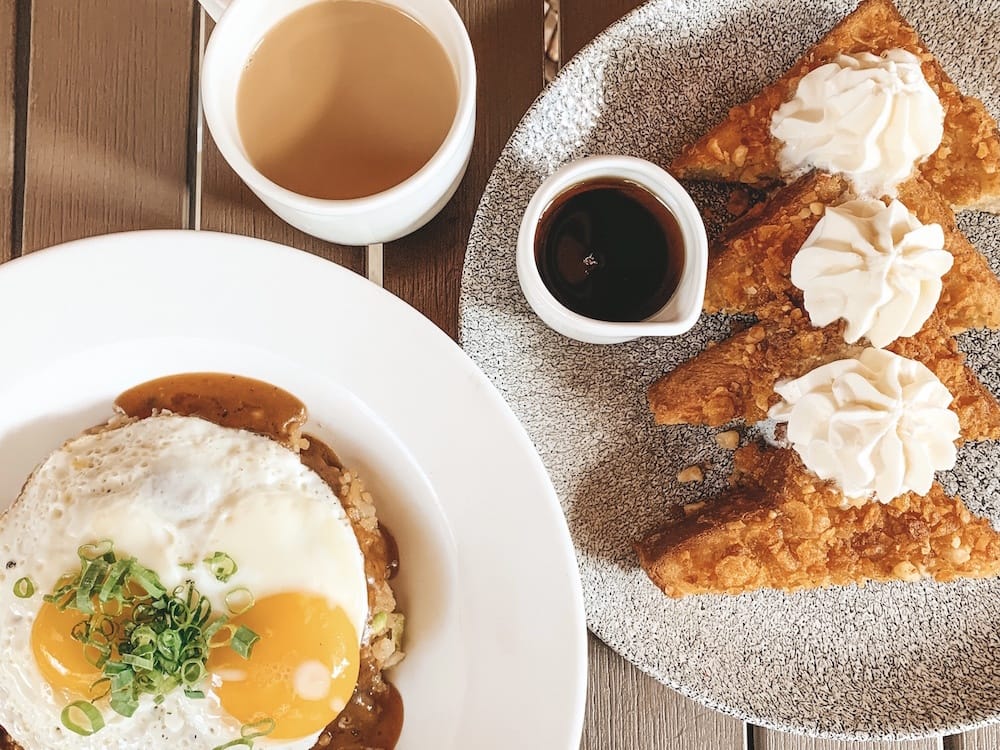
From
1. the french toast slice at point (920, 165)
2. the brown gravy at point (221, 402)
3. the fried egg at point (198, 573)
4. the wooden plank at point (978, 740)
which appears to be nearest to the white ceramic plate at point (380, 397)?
the brown gravy at point (221, 402)

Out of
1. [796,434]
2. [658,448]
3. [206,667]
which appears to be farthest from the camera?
[658,448]

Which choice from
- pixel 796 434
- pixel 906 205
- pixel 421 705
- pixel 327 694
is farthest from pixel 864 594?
pixel 327 694

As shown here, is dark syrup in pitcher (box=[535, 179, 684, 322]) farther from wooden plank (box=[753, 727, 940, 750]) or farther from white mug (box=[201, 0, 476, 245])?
wooden plank (box=[753, 727, 940, 750])

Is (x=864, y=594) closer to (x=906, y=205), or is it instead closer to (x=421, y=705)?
(x=906, y=205)

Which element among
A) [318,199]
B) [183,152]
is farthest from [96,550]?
[183,152]

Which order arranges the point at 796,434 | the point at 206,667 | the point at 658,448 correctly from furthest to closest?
the point at 658,448, the point at 796,434, the point at 206,667

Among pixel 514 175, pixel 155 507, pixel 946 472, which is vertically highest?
pixel 514 175

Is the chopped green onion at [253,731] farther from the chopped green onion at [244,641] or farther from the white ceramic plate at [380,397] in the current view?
the white ceramic plate at [380,397]
